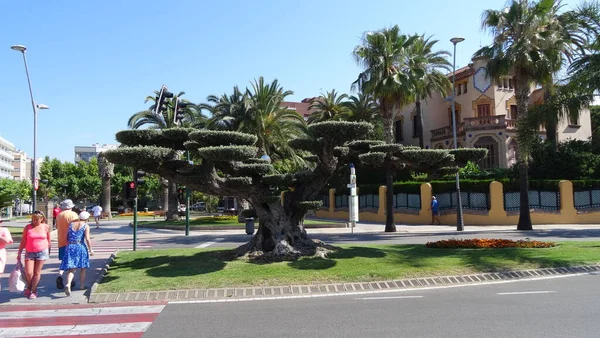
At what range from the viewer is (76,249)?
8.95 m

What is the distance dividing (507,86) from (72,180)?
59.3m

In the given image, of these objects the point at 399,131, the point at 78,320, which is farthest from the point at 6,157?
the point at 78,320

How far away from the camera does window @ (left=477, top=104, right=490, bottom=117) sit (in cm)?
3997

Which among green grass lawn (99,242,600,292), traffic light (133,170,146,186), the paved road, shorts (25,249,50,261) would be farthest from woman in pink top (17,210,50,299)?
traffic light (133,170,146,186)

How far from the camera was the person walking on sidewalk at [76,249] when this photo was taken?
8836mm

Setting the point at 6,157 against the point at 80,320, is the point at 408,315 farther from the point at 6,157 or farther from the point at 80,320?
the point at 6,157

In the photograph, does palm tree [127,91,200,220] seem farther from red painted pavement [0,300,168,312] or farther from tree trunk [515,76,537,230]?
red painted pavement [0,300,168,312]

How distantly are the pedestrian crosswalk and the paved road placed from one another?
31 cm

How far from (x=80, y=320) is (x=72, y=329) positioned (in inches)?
21.5

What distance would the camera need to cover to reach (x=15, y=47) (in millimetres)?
24172

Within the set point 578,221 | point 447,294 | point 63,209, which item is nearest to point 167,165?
point 63,209

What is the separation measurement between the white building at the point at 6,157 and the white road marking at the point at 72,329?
116 metres

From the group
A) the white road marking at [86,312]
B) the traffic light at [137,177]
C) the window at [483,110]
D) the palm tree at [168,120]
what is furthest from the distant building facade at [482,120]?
the white road marking at [86,312]

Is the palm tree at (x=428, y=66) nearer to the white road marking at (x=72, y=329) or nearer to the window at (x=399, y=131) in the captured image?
the window at (x=399, y=131)
